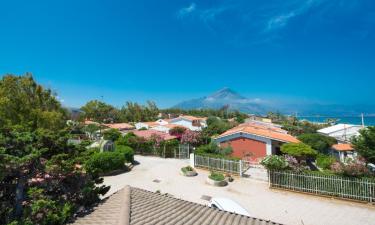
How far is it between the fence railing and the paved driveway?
0.49 metres

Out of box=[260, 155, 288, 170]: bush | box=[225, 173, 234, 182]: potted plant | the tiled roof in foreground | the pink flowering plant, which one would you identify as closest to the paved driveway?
box=[225, 173, 234, 182]: potted plant

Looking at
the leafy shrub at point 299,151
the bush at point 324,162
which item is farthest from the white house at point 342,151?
the leafy shrub at point 299,151

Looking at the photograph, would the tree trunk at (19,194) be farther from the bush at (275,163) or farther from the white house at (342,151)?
the white house at (342,151)

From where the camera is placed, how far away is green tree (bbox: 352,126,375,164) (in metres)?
18.8

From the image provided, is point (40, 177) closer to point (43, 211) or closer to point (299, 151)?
point (43, 211)

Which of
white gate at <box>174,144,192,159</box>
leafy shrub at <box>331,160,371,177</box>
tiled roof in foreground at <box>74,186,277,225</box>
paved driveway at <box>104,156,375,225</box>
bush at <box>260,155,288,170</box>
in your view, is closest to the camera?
tiled roof in foreground at <box>74,186,277,225</box>

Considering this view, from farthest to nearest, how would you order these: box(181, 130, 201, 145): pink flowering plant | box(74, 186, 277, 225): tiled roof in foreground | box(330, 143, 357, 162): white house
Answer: box(330, 143, 357, 162): white house → box(181, 130, 201, 145): pink flowering plant → box(74, 186, 277, 225): tiled roof in foreground

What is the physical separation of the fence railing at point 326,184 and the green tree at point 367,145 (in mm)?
5229

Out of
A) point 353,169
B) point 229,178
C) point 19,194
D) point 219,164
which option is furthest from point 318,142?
point 19,194

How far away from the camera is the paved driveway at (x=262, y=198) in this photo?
43.2 ft

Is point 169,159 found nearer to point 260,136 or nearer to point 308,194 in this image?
point 260,136

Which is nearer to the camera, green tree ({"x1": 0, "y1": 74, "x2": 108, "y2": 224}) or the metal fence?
green tree ({"x1": 0, "y1": 74, "x2": 108, "y2": 224})

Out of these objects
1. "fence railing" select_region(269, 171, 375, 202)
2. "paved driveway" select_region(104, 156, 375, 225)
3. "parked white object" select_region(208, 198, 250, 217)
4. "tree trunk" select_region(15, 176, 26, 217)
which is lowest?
"paved driveway" select_region(104, 156, 375, 225)

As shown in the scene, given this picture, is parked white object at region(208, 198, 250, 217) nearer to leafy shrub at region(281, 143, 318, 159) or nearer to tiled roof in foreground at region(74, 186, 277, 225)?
tiled roof in foreground at region(74, 186, 277, 225)
